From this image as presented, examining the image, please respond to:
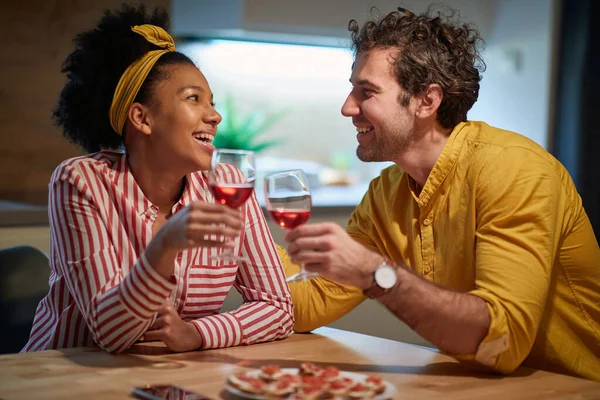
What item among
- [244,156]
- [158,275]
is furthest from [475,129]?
[158,275]

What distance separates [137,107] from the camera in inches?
80.4

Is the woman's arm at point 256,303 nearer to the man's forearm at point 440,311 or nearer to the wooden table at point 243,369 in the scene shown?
the wooden table at point 243,369

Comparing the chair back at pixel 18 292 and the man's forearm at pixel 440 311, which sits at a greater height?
the man's forearm at pixel 440 311

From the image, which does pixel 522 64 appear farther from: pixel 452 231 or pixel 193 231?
pixel 193 231

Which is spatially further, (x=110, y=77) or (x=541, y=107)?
(x=541, y=107)

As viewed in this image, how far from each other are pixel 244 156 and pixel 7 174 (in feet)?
5.82

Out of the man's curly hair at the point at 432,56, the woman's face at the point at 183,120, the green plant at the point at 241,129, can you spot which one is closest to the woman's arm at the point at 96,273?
the woman's face at the point at 183,120

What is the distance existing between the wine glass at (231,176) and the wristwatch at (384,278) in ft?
0.97

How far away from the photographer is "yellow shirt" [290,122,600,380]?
67.8 inches

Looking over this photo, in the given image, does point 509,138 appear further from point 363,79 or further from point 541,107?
point 541,107

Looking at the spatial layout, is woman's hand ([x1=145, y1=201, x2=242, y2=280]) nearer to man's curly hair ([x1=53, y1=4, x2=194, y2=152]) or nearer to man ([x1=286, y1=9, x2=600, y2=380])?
man ([x1=286, y1=9, x2=600, y2=380])

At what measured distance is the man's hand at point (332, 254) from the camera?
153 cm

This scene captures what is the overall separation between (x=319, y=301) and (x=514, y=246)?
58cm

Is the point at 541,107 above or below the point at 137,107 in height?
above
